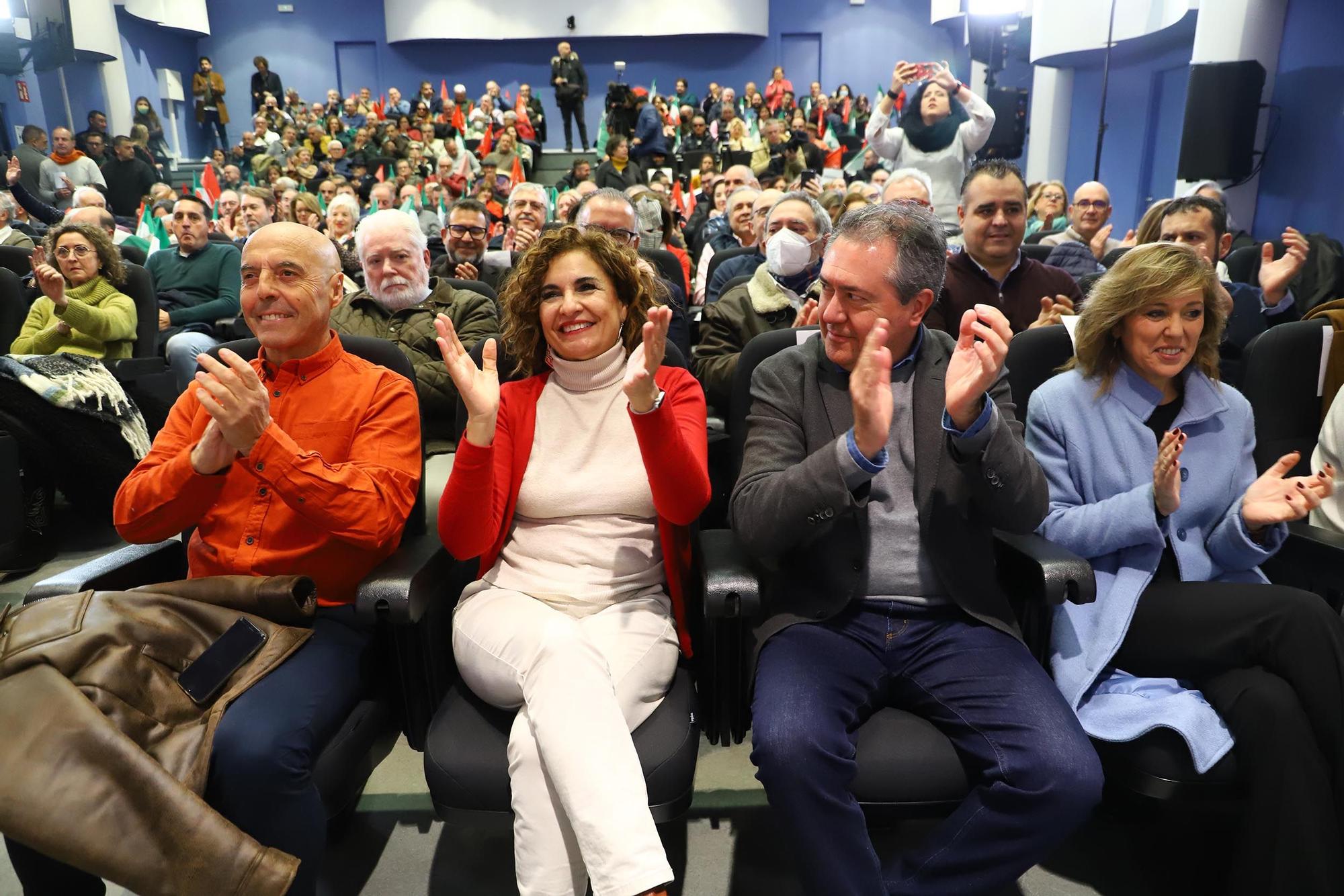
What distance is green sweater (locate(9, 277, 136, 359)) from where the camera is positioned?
316 cm

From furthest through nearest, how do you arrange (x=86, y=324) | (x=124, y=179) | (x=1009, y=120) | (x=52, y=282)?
(x=1009, y=120) → (x=124, y=179) → (x=86, y=324) → (x=52, y=282)

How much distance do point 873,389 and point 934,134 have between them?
392 cm

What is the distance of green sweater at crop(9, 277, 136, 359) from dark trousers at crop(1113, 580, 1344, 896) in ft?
11.2

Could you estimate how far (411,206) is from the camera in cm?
781

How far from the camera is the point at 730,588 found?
1.42 meters

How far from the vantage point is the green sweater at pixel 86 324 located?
316cm

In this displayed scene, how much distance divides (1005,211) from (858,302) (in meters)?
1.33

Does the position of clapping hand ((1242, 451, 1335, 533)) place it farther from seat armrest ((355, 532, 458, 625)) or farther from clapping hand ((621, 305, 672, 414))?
seat armrest ((355, 532, 458, 625))

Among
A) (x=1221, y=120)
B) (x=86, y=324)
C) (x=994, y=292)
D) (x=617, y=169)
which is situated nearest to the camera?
(x=994, y=292)

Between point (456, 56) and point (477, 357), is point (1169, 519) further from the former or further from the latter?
point (456, 56)

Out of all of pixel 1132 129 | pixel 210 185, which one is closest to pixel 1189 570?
pixel 210 185

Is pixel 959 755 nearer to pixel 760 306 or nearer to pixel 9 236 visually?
pixel 760 306

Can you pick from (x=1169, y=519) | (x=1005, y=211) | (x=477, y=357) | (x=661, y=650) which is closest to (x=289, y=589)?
(x=661, y=650)

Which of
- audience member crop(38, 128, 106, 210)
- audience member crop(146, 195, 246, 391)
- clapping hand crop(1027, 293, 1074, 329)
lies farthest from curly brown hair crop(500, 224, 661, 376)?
audience member crop(38, 128, 106, 210)
